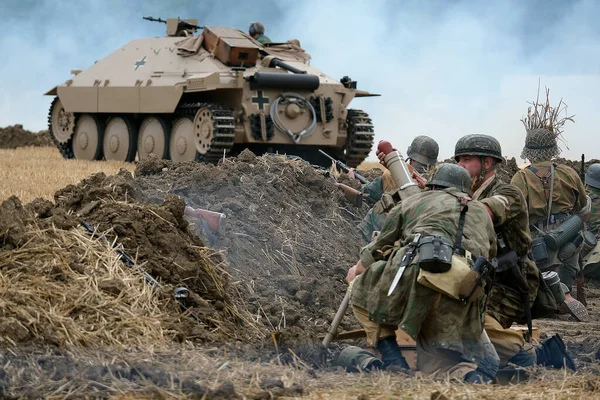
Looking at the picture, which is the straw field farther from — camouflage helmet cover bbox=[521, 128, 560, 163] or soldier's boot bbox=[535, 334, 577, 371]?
soldier's boot bbox=[535, 334, 577, 371]

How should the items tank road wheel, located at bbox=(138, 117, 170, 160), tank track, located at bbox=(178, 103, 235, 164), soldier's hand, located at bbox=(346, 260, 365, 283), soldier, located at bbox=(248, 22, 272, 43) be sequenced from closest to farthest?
soldier's hand, located at bbox=(346, 260, 365, 283) < tank track, located at bbox=(178, 103, 235, 164) < tank road wheel, located at bbox=(138, 117, 170, 160) < soldier, located at bbox=(248, 22, 272, 43)

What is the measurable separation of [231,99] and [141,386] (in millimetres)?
15463

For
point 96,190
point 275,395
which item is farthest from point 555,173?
point 275,395

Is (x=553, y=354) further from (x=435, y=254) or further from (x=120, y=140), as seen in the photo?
(x=120, y=140)

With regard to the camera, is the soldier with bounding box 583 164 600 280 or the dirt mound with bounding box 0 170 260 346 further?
the soldier with bounding box 583 164 600 280

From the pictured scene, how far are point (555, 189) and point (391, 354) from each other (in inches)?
158

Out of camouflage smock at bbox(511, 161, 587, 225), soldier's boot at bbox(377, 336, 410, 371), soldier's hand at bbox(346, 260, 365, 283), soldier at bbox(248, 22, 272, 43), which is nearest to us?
Result: soldier's boot at bbox(377, 336, 410, 371)

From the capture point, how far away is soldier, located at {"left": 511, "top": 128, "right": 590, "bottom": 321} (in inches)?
392

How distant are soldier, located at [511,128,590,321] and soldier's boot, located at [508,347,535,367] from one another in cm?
297

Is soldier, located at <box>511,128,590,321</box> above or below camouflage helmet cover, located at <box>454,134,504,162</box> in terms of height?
below

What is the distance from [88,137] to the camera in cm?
2475

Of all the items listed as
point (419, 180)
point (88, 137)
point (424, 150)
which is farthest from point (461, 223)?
point (88, 137)

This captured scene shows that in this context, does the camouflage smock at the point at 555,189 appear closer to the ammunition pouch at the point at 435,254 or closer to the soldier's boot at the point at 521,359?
the soldier's boot at the point at 521,359

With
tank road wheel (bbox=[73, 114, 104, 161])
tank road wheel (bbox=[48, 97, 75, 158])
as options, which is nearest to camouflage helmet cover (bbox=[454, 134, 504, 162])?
tank road wheel (bbox=[73, 114, 104, 161])
